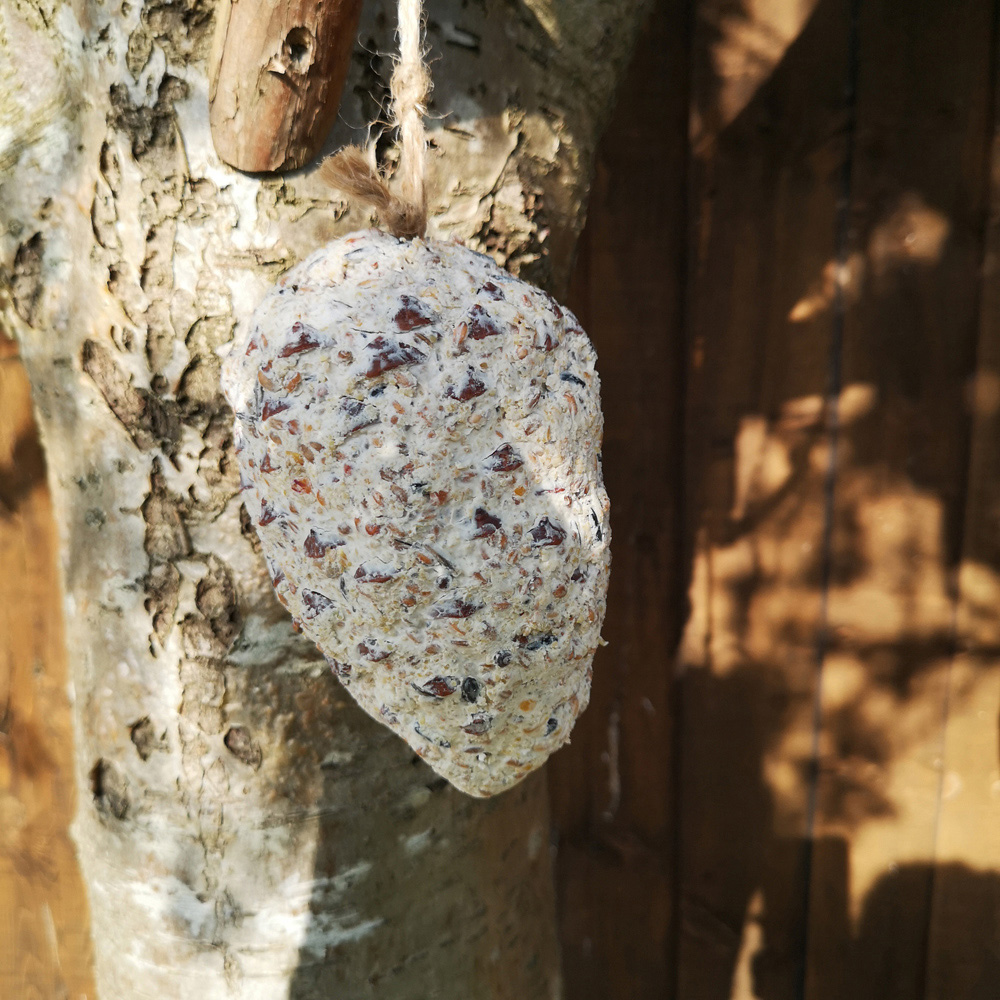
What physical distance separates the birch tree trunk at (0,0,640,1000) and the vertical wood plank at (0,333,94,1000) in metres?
0.63

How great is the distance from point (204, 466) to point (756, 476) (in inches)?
40.4

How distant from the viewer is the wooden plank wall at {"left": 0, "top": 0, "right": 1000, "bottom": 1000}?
1389mm

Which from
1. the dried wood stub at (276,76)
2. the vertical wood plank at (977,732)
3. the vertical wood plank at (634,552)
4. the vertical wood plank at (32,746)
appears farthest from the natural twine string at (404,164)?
the vertical wood plank at (977,732)

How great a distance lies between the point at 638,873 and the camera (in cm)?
173

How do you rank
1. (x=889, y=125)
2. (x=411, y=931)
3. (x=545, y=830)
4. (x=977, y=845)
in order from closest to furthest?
1. (x=411, y=931)
2. (x=545, y=830)
3. (x=889, y=125)
4. (x=977, y=845)

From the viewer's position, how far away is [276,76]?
2.18 feet

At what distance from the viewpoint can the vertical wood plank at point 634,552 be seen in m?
1.46

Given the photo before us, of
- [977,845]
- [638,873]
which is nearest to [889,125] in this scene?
[977,845]

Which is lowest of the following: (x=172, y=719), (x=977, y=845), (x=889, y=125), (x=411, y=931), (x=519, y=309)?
(x=977, y=845)

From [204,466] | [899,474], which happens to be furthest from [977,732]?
[204,466]

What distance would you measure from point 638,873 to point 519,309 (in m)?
1.40

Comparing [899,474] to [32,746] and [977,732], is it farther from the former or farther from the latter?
[32,746]

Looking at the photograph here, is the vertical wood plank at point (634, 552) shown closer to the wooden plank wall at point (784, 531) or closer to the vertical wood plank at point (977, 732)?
the wooden plank wall at point (784, 531)

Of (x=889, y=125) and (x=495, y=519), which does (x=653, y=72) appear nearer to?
(x=889, y=125)
